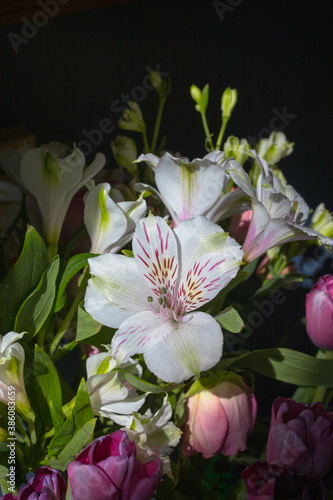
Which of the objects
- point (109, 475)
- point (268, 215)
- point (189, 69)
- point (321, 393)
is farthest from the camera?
→ point (189, 69)

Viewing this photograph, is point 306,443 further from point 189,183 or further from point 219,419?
point 189,183

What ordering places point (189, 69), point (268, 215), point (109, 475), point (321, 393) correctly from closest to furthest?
point (109, 475), point (268, 215), point (321, 393), point (189, 69)

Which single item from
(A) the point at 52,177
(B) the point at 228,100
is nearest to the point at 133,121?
(B) the point at 228,100

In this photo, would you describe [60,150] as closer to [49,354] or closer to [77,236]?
[77,236]

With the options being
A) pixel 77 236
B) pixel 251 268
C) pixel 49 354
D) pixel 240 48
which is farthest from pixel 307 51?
pixel 49 354

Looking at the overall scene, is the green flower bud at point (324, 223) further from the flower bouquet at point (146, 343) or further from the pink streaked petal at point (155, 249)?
the pink streaked petal at point (155, 249)

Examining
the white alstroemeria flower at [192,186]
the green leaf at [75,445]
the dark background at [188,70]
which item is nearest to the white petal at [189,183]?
the white alstroemeria flower at [192,186]
